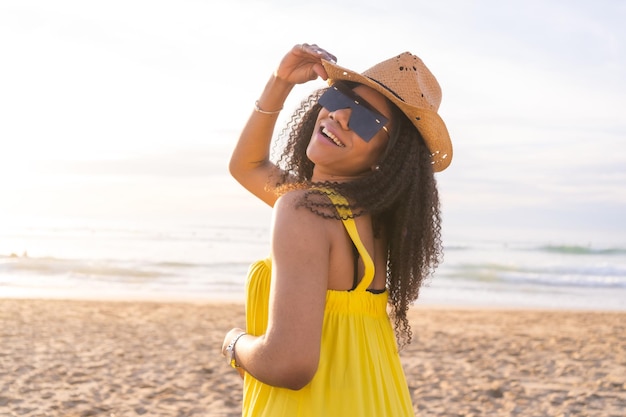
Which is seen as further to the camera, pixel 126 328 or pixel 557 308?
pixel 557 308

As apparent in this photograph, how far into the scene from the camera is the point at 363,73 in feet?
6.98

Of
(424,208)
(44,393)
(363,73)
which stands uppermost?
(363,73)

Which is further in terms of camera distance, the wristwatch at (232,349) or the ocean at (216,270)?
the ocean at (216,270)

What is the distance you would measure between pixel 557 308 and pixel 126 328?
8.88m

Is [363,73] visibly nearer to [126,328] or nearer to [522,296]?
[126,328]

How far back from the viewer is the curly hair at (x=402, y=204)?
1.99m

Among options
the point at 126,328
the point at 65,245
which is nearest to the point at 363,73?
the point at 126,328

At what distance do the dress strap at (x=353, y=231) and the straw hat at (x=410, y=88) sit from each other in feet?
1.12

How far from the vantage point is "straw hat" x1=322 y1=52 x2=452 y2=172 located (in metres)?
2.08

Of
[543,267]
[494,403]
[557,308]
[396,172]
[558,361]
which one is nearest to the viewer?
[396,172]

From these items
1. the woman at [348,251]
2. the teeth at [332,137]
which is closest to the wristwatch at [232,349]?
the woman at [348,251]

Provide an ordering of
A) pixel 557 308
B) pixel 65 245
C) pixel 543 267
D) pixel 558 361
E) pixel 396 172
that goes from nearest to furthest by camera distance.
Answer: pixel 396 172 < pixel 558 361 < pixel 557 308 < pixel 543 267 < pixel 65 245

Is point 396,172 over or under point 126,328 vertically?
over

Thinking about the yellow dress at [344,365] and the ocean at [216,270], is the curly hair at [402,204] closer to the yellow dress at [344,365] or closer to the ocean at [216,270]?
the yellow dress at [344,365]
